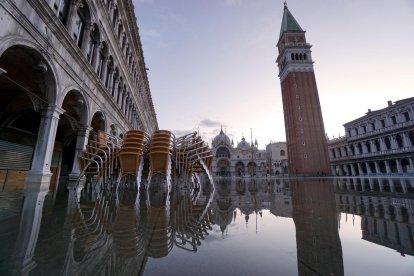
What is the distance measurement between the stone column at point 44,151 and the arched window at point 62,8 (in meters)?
3.66

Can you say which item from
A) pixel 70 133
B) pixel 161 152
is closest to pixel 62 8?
pixel 161 152

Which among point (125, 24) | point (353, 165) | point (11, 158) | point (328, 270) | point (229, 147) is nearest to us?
point (328, 270)

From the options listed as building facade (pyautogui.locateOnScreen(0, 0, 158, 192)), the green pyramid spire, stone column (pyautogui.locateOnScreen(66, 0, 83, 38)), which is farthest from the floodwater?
the green pyramid spire

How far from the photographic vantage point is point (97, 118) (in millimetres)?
12188

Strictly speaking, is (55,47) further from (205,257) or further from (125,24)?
(125,24)

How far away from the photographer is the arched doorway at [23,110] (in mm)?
6520

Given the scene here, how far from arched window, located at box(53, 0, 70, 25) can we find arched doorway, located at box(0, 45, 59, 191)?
2281 millimetres

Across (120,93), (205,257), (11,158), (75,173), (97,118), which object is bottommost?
(205,257)

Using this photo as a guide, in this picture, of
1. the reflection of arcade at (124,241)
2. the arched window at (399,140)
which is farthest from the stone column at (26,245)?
the arched window at (399,140)

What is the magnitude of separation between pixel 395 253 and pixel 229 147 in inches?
2640

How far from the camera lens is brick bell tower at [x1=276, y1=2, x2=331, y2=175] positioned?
128ft

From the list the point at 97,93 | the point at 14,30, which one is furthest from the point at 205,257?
the point at 97,93

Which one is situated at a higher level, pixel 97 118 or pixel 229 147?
pixel 229 147

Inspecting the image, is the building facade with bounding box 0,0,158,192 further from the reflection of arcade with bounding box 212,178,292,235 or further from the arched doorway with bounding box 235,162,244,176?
the arched doorway with bounding box 235,162,244,176
